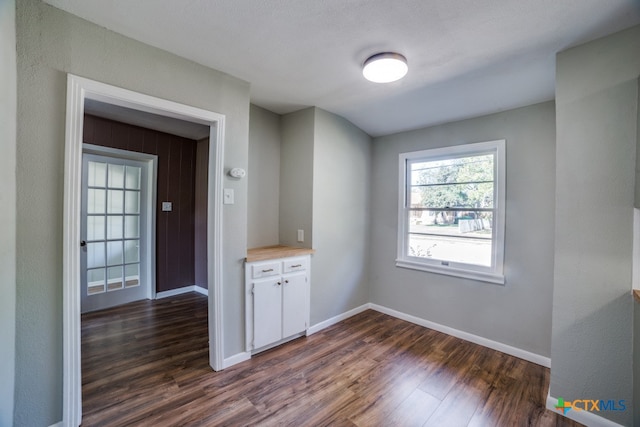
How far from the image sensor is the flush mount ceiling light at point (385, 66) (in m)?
1.92

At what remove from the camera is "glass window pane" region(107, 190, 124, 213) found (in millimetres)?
3685

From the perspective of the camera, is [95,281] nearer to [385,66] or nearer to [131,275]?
[131,275]

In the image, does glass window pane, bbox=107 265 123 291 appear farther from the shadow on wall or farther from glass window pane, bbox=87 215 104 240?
the shadow on wall

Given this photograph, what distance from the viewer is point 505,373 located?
2281mm

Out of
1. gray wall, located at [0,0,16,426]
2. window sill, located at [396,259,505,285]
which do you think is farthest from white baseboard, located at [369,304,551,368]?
gray wall, located at [0,0,16,426]

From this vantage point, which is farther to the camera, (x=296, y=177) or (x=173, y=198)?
(x=173, y=198)

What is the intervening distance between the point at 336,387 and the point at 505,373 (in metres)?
1.44

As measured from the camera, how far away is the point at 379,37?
1781mm

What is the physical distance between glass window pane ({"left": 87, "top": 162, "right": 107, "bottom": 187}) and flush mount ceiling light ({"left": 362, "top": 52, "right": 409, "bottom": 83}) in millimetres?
3607

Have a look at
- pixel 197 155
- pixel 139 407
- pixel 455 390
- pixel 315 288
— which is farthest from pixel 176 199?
pixel 455 390

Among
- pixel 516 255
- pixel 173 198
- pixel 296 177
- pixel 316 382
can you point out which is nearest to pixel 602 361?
pixel 516 255

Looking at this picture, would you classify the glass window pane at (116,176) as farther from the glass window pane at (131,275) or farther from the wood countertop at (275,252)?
the wood countertop at (275,252)

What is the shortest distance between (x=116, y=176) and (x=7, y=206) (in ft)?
8.99

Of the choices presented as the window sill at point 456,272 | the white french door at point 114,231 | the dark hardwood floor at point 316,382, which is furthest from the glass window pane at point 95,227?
the window sill at point 456,272
